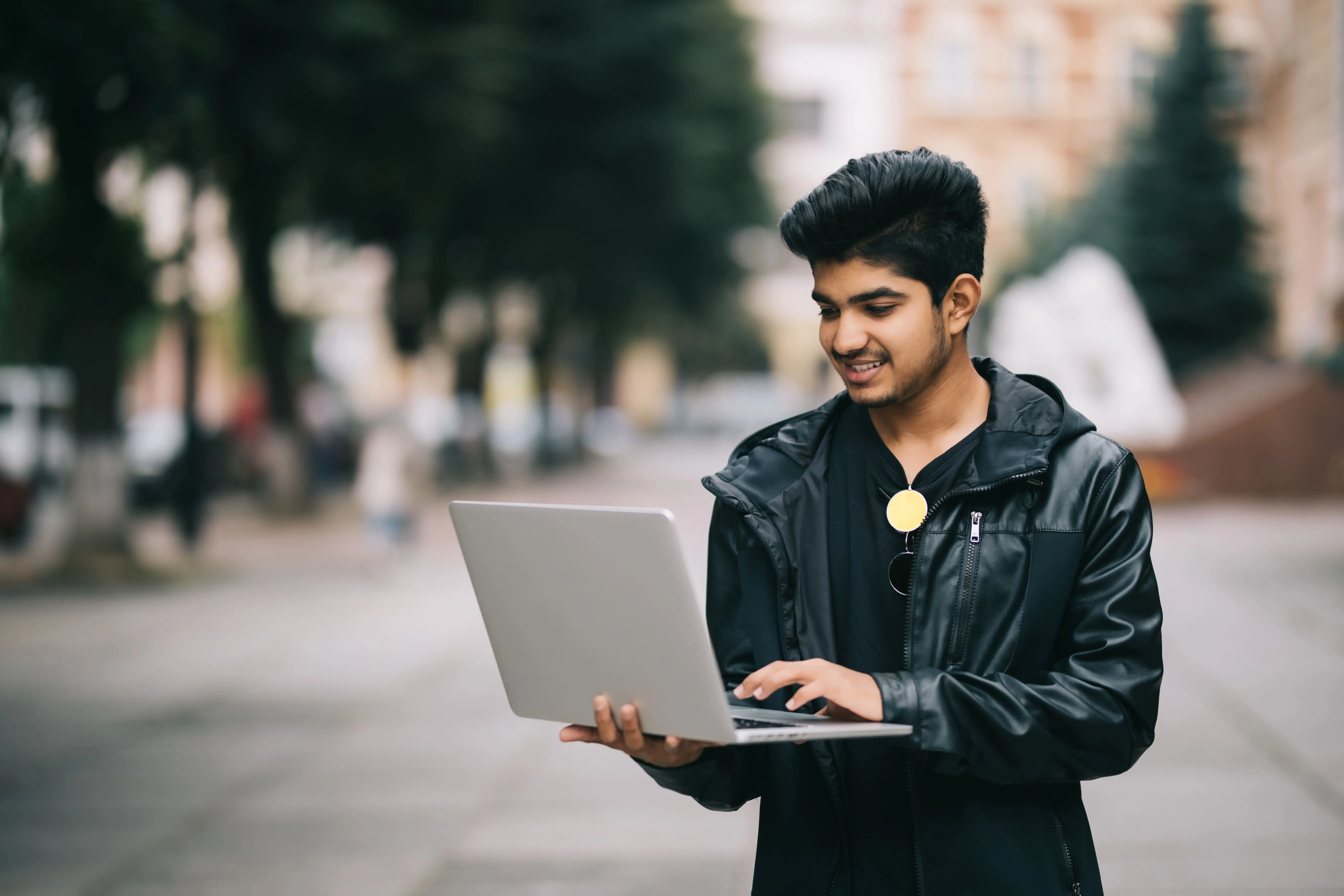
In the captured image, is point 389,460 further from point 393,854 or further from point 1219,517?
point 1219,517

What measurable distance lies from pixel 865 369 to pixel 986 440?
208 millimetres

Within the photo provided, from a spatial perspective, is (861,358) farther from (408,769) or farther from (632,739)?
(408,769)

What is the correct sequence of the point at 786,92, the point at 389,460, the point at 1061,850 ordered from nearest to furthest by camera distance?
the point at 1061,850 < the point at 389,460 < the point at 786,92

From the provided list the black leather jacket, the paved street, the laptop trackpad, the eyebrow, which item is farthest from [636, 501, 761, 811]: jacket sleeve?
the paved street

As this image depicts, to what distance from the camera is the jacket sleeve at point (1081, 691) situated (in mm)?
2113

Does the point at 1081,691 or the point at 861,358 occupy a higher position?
the point at 861,358

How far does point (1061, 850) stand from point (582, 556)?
822 mm

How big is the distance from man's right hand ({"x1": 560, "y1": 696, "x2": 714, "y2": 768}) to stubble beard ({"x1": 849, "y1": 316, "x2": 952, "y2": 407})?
1.75ft

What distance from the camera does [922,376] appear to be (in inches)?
88.9

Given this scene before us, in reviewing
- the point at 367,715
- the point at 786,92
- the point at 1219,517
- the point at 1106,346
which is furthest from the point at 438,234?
the point at 786,92

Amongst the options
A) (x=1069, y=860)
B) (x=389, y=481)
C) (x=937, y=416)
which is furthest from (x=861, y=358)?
(x=389, y=481)

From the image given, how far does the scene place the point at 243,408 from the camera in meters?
29.1

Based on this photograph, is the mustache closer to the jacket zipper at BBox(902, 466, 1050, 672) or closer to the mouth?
the mouth

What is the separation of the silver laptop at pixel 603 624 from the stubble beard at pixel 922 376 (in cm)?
43
